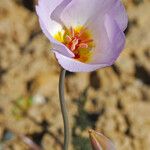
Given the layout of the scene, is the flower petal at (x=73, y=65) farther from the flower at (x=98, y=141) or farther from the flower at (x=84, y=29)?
the flower at (x=98, y=141)

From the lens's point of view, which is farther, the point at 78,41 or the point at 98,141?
the point at 78,41

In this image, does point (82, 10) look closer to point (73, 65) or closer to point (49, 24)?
point (49, 24)

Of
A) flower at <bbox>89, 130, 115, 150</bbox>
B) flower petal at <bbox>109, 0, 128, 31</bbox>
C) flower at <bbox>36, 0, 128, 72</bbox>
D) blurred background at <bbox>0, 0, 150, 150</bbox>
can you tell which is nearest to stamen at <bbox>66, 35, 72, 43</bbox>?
flower at <bbox>36, 0, 128, 72</bbox>

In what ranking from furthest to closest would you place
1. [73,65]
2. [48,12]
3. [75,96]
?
[75,96]
[48,12]
[73,65]

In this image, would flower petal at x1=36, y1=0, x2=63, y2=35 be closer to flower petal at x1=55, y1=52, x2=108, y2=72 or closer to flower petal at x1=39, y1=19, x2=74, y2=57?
flower petal at x1=39, y1=19, x2=74, y2=57

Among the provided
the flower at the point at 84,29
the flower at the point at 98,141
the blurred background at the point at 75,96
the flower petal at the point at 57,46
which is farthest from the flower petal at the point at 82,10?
the blurred background at the point at 75,96

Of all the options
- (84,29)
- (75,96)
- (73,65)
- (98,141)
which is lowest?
(75,96)

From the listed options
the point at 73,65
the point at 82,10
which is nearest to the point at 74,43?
the point at 82,10
